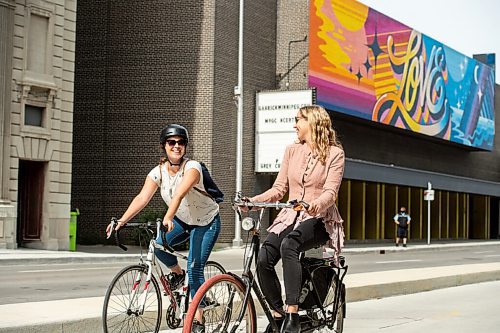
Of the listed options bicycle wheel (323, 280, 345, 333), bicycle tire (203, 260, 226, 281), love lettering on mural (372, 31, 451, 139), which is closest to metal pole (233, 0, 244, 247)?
love lettering on mural (372, 31, 451, 139)

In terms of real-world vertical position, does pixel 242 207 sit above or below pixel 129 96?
below

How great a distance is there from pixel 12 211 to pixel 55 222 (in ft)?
7.88

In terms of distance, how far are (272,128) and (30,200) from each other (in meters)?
11.0

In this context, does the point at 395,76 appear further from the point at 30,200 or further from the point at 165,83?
the point at 30,200

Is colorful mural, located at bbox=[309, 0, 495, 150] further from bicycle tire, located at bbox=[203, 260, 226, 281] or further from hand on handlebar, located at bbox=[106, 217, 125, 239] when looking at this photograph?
hand on handlebar, located at bbox=[106, 217, 125, 239]

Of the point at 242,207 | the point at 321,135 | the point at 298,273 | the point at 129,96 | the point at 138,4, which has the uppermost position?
the point at 138,4

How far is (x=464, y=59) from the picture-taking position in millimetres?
54281

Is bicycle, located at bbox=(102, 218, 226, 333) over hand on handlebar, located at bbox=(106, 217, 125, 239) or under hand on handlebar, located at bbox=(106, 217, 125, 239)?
under

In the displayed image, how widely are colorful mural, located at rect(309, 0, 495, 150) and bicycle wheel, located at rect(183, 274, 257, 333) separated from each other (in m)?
31.0

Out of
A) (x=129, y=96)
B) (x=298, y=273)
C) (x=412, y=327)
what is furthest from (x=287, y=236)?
(x=129, y=96)

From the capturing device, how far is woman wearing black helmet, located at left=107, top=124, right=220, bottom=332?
745 cm

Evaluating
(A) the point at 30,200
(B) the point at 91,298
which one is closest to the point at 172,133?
(B) the point at 91,298

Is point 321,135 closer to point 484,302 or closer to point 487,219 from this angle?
point 484,302

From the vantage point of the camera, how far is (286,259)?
696cm
